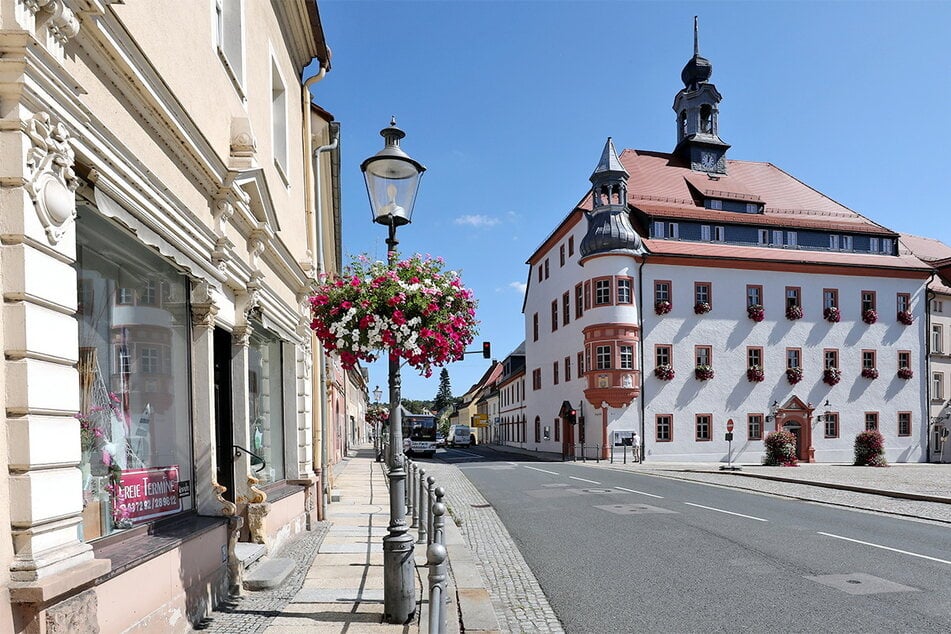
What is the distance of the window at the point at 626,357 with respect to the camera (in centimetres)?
3509

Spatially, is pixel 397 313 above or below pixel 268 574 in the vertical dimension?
above

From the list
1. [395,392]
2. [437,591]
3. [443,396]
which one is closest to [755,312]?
[395,392]

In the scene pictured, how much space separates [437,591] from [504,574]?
5.43m

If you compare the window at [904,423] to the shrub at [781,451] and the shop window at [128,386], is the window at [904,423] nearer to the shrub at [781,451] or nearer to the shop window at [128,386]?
the shrub at [781,451]

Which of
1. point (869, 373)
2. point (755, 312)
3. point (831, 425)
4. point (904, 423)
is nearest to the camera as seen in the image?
point (755, 312)

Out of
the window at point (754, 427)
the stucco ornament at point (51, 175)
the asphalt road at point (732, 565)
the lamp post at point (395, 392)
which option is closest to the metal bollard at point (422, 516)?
the asphalt road at point (732, 565)

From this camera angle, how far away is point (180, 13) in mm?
5707

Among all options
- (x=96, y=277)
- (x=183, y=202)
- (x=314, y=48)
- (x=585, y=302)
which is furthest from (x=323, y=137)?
(x=585, y=302)

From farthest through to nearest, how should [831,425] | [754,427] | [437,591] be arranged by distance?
[831,425]
[754,427]
[437,591]

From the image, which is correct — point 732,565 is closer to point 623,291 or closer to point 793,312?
point 623,291

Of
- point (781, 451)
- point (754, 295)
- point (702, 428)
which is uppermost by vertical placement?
point (754, 295)

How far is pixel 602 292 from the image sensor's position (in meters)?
36.0

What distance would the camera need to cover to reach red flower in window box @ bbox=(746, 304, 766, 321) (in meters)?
37.8

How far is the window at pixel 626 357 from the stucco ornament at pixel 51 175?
108 feet
